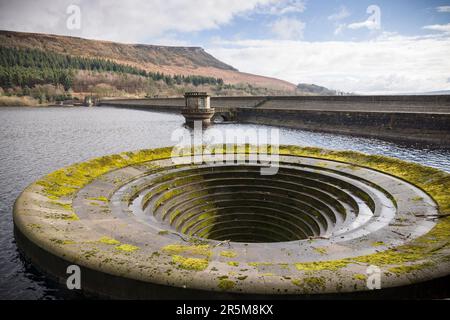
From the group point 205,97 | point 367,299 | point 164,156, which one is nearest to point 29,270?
point 367,299

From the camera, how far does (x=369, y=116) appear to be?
52250 mm

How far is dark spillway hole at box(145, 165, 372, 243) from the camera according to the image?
17000 millimetres

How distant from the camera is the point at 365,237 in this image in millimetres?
10695

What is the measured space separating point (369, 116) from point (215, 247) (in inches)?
1992

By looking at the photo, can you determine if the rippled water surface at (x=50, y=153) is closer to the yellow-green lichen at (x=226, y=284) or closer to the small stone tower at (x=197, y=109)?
the small stone tower at (x=197, y=109)

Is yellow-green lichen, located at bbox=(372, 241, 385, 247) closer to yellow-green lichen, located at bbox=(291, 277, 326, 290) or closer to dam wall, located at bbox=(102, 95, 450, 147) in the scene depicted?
yellow-green lichen, located at bbox=(291, 277, 326, 290)

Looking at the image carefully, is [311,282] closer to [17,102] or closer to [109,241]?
[109,241]

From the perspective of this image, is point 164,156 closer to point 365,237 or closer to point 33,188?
point 33,188

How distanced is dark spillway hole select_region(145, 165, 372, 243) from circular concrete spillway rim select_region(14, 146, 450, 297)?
272 centimetres

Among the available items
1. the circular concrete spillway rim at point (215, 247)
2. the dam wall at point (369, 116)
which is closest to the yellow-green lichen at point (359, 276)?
the circular concrete spillway rim at point (215, 247)

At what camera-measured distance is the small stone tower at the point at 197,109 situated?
7050cm

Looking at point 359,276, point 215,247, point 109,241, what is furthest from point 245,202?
point 359,276

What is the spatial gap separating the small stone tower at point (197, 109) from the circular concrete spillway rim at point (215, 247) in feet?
181

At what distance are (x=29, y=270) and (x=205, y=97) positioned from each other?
6437 centimetres
